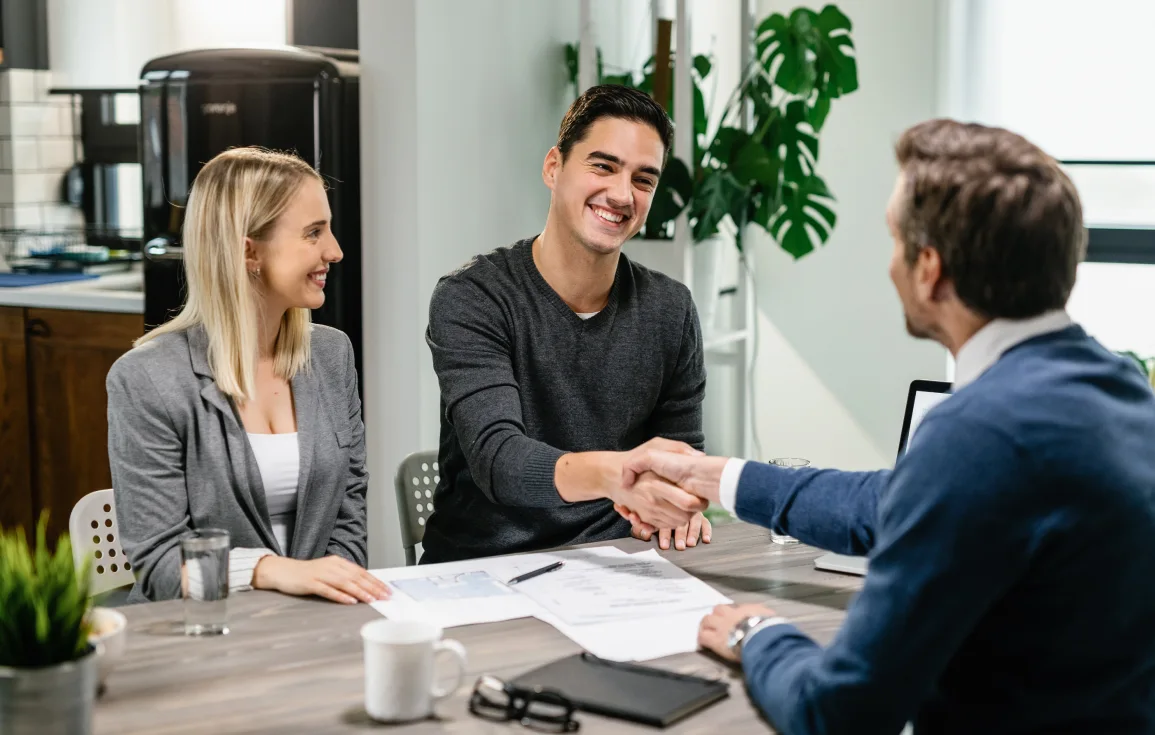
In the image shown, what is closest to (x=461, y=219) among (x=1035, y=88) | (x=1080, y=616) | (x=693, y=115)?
(x=693, y=115)

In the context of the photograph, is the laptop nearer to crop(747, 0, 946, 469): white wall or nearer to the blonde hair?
the blonde hair

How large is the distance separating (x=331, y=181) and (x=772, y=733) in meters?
2.57

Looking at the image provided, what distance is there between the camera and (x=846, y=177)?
185 inches

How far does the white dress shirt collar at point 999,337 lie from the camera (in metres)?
1.25

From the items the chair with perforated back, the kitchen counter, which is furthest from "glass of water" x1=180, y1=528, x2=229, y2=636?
the kitchen counter

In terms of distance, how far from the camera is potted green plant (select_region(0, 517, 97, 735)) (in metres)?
1.18

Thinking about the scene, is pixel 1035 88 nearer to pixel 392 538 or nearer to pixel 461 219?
pixel 461 219

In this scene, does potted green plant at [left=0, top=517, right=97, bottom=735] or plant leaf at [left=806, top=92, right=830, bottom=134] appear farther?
plant leaf at [left=806, top=92, right=830, bottom=134]

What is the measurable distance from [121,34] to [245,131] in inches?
57.0

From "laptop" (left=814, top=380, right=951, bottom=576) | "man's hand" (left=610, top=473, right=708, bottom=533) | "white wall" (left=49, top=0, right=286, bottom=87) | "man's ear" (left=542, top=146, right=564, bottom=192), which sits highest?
"white wall" (left=49, top=0, right=286, bottom=87)

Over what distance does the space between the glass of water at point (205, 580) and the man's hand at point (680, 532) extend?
70cm

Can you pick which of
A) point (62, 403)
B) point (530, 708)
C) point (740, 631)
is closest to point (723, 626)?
point (740, 631)

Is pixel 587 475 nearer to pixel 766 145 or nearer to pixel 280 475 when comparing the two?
pixel 280 475

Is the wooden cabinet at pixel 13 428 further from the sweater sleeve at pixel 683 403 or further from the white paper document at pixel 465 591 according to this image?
the white paper document at pixel 465 591
